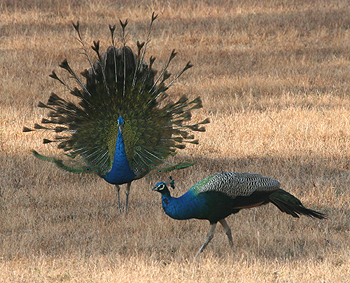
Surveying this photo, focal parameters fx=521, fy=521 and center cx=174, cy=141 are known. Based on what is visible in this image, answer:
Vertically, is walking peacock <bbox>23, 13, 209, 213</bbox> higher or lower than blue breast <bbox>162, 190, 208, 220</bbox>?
higher

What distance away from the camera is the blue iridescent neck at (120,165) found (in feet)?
22.0

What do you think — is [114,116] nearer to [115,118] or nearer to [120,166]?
[115,118]

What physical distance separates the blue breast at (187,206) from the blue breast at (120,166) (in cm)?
134

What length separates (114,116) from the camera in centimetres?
757

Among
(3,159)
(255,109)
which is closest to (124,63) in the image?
(3,159)

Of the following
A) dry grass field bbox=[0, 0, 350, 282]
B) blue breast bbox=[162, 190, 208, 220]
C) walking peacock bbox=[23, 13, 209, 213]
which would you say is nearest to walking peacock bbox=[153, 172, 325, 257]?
blue breast bbox=[162, 190, 208, 220]

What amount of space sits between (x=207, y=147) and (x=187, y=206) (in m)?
4.50

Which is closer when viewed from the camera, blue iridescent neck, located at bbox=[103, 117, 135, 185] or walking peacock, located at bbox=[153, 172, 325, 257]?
walking peacock, located at bbox=[153, 172, 325, 257]

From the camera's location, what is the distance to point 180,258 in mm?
5871

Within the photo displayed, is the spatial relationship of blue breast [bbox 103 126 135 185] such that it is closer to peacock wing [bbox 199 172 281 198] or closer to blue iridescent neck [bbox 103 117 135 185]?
blue iridescent neck [bbox 103 117 135 185]

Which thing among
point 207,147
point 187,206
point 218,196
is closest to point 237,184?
point 218,196

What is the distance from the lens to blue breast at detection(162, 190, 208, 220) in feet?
18.1

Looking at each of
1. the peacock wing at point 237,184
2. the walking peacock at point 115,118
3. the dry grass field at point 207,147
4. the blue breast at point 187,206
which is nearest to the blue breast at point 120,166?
the walking peacock at point 115,118

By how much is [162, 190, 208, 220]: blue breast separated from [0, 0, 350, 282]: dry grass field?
576 mm
